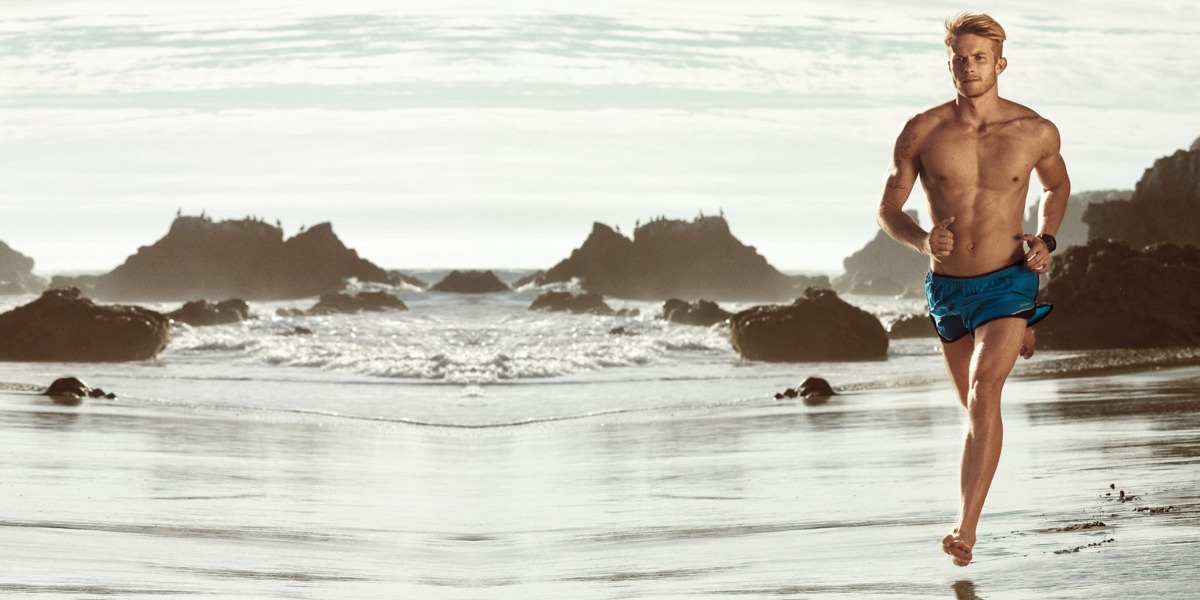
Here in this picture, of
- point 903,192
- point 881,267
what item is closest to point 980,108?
point 903,192

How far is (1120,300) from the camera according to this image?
87.6 feet

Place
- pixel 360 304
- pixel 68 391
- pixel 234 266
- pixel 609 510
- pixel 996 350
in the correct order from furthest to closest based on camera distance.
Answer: pixel 234 266, pixel 360 304, pixel 68 391, pixel 609 510, pixel 996 350

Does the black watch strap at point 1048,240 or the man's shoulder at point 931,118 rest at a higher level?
the man's shoulder at point 931,118

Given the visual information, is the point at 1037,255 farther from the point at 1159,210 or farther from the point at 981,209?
the point at 1159,210

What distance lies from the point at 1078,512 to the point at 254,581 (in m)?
4.06

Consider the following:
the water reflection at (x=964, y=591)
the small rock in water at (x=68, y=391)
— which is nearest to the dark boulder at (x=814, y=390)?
the small rock in water at (x=68, y=391)

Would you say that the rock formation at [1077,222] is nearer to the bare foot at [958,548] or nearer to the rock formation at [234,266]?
the rock formation at [234,266]

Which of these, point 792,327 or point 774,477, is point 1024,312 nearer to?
point 774,477

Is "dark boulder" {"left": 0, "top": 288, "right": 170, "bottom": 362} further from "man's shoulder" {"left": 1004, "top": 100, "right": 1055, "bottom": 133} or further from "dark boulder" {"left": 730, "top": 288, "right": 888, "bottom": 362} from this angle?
"man's shoulder" {"left": 1004, "top": 100, "right": 1055, "bottom": 133}

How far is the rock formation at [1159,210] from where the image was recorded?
44.3 m

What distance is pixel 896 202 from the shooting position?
600 cm

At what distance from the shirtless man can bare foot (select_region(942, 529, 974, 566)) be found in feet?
1.27

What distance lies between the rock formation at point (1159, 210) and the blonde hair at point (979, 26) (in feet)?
136

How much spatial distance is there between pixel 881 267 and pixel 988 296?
159 metres
